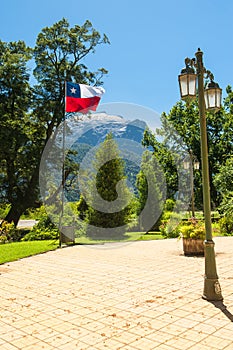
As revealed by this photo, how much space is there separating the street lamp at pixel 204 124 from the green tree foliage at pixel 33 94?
17.1m

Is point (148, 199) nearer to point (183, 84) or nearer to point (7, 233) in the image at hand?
point (7, 233)

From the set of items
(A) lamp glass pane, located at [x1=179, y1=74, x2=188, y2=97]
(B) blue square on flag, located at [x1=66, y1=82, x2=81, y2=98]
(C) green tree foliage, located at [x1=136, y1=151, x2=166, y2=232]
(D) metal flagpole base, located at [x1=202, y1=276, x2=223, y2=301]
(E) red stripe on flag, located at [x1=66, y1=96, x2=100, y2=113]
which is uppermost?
(B) blue square on flag, located at [x1=66, y1=82, x2=81, y2=98]

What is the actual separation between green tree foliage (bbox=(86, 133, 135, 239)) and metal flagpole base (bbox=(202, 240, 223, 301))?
10.9 metres

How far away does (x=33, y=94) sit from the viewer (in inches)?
890

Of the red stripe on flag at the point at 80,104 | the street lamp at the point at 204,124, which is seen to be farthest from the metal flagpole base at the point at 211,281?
the red stripe on flag at the point at 80,104

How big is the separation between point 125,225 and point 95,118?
11.4 metres

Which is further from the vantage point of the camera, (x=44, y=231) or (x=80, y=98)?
(x=44, y=231)

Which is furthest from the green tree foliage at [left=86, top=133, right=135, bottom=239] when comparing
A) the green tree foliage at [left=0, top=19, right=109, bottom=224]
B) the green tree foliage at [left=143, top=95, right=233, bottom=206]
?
the green tree foliage at [left=143, top=95, right=233, bottom=206]

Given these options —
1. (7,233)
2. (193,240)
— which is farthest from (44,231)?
(193,240)

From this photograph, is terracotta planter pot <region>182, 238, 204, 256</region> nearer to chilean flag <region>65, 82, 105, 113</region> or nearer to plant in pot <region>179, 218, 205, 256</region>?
plant in pot <region>179, 218, 205, 256</region>

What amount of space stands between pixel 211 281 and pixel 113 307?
1506 millimetres

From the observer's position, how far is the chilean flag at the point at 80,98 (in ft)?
37.9

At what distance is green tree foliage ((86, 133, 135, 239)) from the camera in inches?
617

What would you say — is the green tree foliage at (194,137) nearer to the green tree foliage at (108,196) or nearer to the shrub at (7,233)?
the green tree foliage at (108,196)
